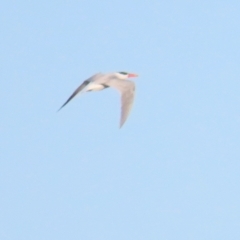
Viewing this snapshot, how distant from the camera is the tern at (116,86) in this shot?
27672 mm

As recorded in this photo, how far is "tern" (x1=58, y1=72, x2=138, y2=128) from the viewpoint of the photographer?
27672 mm

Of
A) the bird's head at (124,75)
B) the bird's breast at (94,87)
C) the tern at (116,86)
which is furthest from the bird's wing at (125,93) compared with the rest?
the bird's breast at (94,87)

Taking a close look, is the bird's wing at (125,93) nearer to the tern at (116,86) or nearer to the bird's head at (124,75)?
the tern at (116,86)

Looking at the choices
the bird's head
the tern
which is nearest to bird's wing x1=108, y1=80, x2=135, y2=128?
the tern

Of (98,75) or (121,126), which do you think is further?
(98,75)

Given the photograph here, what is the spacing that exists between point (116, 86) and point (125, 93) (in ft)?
2.14

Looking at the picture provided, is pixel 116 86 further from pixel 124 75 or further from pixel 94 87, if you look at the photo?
pixel 124 75

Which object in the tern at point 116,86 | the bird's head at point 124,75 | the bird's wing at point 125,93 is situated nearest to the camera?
the bird's wing at point 125,93

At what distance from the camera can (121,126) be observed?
25.9 meters

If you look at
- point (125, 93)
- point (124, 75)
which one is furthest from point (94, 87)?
Answer: point (124, 75)

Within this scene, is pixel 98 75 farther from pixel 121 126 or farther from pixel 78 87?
pixel 121 126

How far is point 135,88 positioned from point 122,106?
1.27 metres

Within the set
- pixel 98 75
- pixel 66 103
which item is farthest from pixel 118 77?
pixel 66 103

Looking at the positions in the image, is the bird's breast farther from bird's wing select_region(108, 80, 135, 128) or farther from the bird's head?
the bird's head
